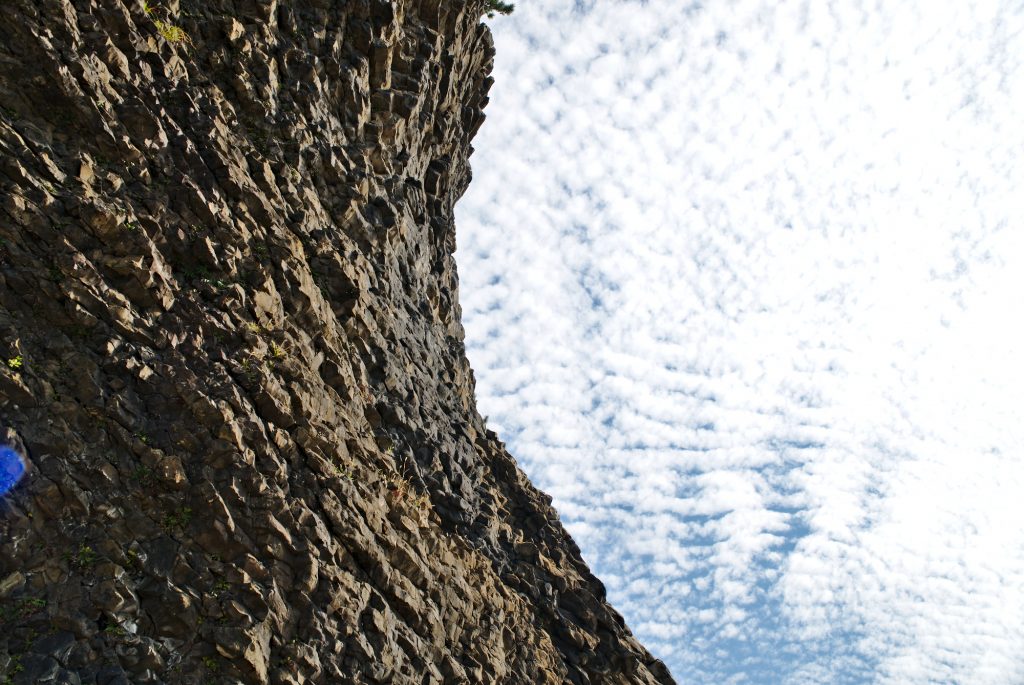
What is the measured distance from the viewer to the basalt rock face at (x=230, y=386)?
1034 cm

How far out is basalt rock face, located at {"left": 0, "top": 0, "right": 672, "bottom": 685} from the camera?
33.9ft

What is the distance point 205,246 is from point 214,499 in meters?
4.87

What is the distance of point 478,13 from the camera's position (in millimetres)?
26531

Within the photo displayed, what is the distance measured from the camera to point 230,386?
1240 cm

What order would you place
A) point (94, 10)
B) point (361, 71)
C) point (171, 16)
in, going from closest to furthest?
point (94, 10) < point (171, 16) < point (361, 71)

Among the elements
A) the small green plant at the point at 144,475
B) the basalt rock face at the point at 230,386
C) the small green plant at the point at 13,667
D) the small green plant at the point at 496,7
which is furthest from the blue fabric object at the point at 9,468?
the small green plant at the point at 496,7

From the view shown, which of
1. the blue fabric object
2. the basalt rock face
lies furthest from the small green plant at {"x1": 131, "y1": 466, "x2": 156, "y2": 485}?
the blue fabric object

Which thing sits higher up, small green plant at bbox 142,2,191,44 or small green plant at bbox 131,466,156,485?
small green plant at bbox 142,2,191,44

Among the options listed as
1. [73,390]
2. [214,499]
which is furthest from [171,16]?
[214,499]

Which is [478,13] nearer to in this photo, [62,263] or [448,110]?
[448,110]

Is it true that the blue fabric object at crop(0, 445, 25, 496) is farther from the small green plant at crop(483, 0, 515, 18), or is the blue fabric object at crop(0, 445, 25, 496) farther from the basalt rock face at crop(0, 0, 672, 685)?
the small green plant at crop(483, 0, 515, 18)

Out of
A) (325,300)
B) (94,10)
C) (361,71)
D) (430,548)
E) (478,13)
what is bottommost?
(430,548)

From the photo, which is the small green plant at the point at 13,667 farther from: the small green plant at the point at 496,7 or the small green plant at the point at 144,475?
the small green plant at the point at 496,7

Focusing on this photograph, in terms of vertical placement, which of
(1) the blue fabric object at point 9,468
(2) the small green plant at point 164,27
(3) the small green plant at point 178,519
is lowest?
(1) the blue fabric object at point 9,468
